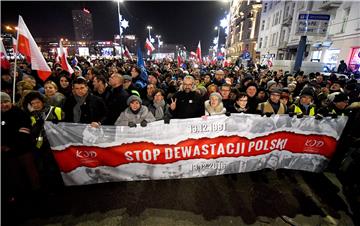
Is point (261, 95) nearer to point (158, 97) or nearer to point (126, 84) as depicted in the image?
point (158, 97)

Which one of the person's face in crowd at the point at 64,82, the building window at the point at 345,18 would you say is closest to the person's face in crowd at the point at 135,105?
the person's face in crowd at the point at 64,82

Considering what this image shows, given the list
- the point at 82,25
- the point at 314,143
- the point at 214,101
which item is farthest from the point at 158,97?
the point at 82,25

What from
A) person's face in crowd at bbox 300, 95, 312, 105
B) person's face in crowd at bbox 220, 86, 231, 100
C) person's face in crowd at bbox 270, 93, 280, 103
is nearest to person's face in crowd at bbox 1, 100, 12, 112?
person's face in crowd at bbox 220, 86, 231, 100

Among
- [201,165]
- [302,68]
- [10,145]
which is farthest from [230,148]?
[302,68]

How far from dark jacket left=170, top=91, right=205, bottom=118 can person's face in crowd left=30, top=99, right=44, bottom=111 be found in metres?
2.62

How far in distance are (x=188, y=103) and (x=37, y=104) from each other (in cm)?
286

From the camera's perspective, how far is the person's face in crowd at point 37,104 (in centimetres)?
374

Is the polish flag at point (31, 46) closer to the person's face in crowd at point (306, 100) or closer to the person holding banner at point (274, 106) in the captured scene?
the person holding banner at point (274, 106)

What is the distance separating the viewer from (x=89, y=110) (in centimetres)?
392

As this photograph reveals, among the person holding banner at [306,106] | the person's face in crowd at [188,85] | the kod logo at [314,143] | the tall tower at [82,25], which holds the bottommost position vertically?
the kod logo at [314,143]

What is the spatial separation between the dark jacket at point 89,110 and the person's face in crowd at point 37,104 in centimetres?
41

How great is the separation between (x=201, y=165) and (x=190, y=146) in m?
0.47

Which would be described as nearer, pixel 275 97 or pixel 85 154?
pixel 85 154

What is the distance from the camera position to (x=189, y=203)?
3.49 m
